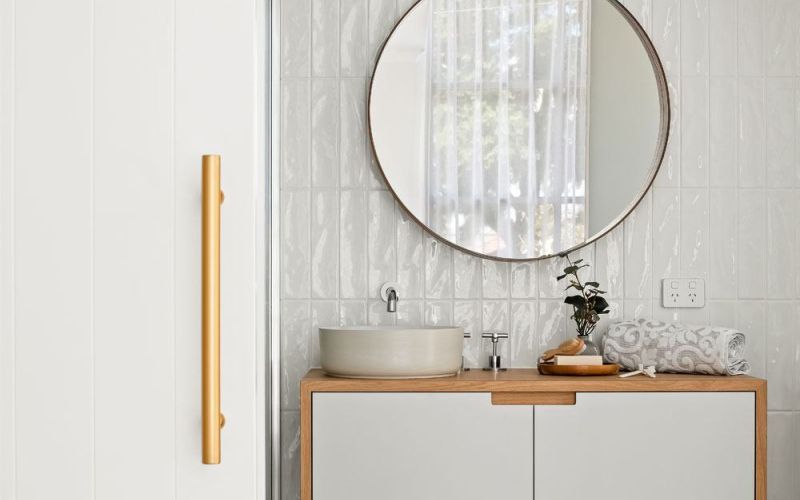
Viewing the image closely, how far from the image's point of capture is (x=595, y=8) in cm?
226

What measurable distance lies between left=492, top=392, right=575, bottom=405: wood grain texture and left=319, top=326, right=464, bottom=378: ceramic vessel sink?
0.45 feet

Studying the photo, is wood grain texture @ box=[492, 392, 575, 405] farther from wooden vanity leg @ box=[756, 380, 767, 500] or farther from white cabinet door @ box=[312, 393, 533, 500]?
wooden vanity leg @ box=[756, 380, 767, 500]

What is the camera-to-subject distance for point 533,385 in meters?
1.87

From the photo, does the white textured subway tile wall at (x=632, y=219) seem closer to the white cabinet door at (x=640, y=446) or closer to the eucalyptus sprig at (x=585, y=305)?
the eucalyptus sprig at (x=585, y=305)

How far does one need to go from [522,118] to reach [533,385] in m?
0.76

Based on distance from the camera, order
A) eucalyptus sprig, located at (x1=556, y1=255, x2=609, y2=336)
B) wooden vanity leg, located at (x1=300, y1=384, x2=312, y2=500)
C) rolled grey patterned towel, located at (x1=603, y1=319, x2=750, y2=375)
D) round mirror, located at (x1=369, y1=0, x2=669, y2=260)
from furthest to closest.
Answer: round mirror, located at (x1=369, y1=0, x2=669, y2=260) < eucalyptus sprig, located at (x1=556, y1=255, x2=609, y2=336) < rolled grey patterned towel, located at (x1=603, y1=319, x2=750, y2=375) < wooden vanity leg, located at (x1=300, y1=384, x2=312, y2=500)

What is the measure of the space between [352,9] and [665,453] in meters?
1.38
